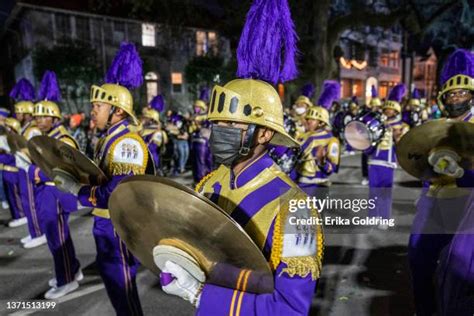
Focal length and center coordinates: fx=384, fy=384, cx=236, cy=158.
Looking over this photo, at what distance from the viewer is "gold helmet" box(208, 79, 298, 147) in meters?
1.80

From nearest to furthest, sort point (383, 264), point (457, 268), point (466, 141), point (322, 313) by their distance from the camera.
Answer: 1. point (457, 268)
2. point (466, 141)
3. point (322, 313)
4. point (383, 264)

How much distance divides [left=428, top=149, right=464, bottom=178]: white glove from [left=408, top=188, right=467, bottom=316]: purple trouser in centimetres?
65

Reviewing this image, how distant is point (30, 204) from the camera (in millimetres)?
6609

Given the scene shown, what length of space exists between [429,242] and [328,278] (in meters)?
1.76

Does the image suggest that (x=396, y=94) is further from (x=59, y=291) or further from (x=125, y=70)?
(x=59, y=291)

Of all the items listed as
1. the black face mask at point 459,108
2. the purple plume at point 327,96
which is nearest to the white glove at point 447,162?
the black face mask at point 459,108

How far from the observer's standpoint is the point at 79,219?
7676 mm

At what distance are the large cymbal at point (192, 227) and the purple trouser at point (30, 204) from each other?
18.1 feet

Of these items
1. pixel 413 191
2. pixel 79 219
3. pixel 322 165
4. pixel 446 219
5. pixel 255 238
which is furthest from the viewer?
pixel 413 191

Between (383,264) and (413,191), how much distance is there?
5.02 metres

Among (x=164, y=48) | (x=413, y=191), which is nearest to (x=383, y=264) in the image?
(x=413, y=191)

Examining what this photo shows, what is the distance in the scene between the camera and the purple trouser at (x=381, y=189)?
679cm

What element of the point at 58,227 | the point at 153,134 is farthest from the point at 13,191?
the point at 58,227

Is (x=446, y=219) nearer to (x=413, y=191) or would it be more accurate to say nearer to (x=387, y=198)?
(x=387, y=198)
